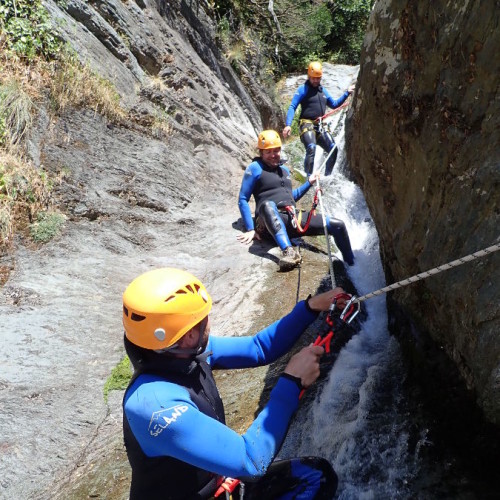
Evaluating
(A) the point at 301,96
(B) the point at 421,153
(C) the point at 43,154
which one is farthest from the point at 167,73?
(B) the point at 421,153

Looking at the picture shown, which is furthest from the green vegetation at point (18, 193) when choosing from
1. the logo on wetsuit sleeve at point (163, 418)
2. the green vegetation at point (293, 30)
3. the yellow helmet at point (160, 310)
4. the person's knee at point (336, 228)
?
the green vegetation at point (293, 30)

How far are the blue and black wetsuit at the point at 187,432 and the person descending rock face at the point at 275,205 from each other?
3.68 metres

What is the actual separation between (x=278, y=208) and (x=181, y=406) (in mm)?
4636

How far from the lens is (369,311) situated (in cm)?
484

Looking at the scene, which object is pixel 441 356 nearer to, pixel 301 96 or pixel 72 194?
pixel 72 194

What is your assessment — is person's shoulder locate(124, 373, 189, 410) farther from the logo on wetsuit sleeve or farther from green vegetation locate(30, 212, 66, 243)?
green vegetation locate(30, 212, 66, 243)

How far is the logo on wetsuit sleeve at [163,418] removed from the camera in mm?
1915

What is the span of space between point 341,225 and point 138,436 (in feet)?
14.7

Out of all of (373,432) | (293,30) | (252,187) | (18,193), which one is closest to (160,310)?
(373,432)

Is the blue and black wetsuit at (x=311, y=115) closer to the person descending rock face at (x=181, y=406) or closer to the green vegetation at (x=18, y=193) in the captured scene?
the green vegetation at (x=18, y=193)

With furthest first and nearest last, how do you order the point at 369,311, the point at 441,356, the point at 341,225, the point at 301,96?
the point at 301,96, the point at 341,225, the point at 369,311, the point at 441,356

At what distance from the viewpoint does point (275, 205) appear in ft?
20.6

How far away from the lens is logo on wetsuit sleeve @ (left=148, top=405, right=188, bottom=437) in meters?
1.92

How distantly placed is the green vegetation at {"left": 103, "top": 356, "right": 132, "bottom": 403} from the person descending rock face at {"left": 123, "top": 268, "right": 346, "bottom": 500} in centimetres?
210
